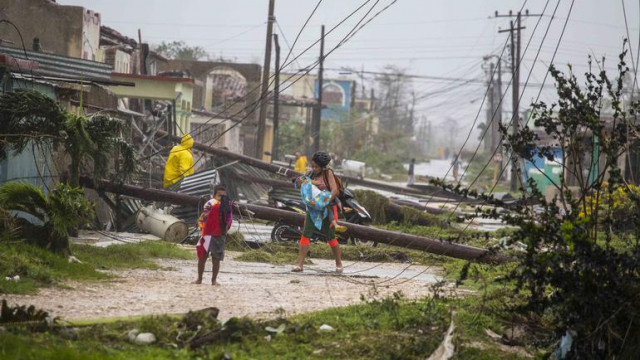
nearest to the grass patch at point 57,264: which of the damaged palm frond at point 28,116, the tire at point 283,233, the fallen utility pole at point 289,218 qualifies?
the damaged palm frond at point 28,116

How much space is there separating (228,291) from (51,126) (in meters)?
3.72

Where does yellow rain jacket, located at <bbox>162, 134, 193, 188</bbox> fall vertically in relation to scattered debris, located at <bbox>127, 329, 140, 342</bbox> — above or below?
above

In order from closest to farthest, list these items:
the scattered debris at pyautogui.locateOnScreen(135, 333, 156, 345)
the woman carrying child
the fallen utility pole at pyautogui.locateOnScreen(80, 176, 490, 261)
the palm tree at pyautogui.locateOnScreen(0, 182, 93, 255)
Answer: the scattered debris at pyautogui.locateOnScreen(135, 333, 156, 345)
the palm tree at pyautogui.locateOnScreen(0, 182, 93, 255)
the woman carrying child
the fallen utility pole at pyautogui.locateOnScreen(80, 176, 490, 261)

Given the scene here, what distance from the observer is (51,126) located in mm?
13703

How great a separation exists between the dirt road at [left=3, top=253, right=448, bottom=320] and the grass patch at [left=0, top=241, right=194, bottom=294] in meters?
0.25

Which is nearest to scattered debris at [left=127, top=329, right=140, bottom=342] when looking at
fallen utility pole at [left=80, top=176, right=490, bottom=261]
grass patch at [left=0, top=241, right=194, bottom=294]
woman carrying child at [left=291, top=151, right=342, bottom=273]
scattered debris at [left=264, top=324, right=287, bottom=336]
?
scattered debris at [left=264, top=324, right=287, bottom=336]

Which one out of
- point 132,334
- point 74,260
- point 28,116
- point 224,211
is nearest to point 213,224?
point 224,211

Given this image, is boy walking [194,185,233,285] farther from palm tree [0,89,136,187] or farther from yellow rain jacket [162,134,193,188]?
yellow rain jacket [162,134,193,188]

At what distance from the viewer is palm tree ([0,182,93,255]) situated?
41.0 ft

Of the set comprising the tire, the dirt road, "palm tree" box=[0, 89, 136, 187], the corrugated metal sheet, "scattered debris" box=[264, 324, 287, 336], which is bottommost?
the tire

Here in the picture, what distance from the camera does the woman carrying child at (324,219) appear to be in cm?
1495

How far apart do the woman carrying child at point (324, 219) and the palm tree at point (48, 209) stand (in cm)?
350

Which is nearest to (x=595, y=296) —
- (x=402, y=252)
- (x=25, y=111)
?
(x=25, y=111)

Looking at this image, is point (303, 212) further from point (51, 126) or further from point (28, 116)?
point (28, 116)
